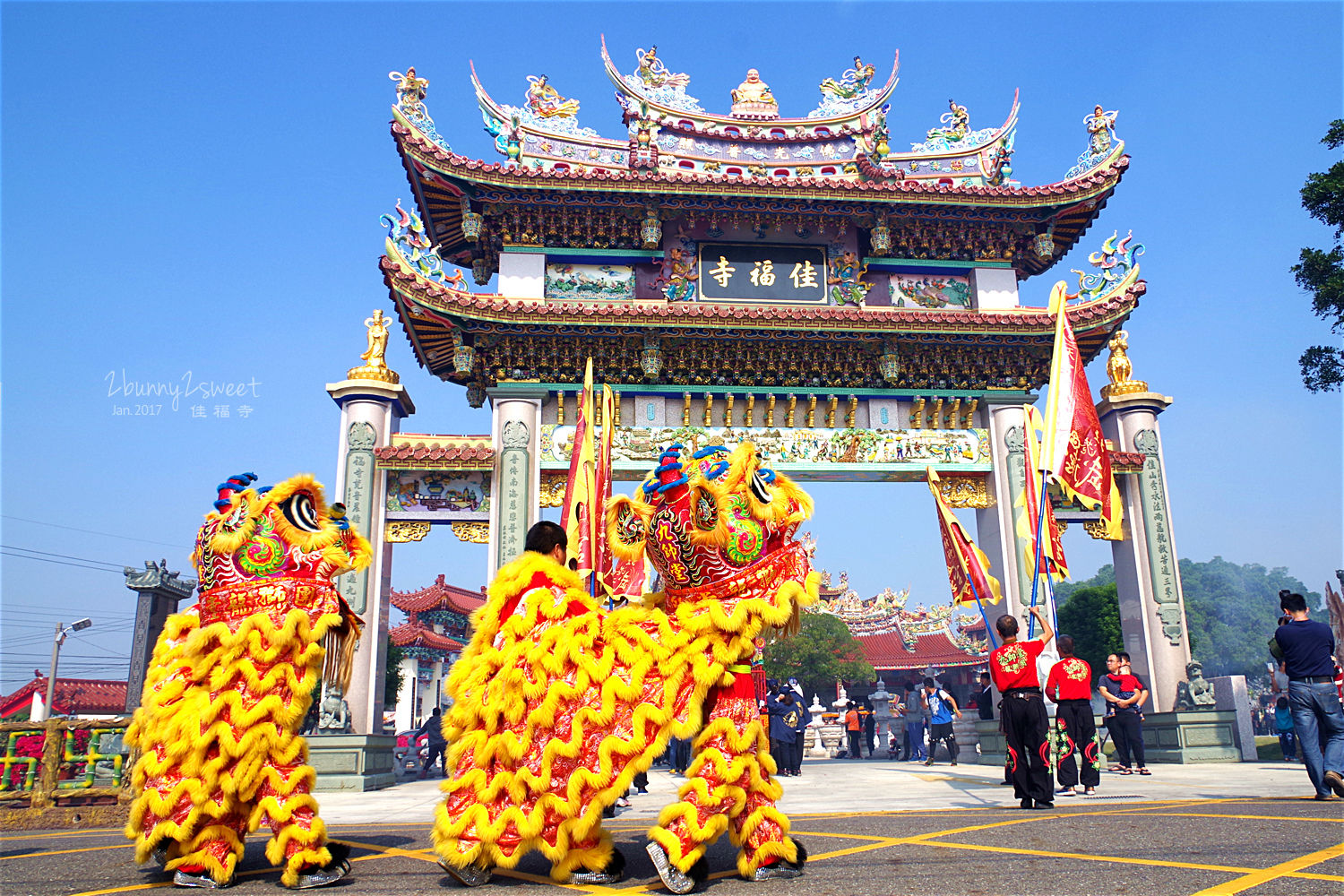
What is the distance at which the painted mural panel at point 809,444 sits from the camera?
12.2 meters

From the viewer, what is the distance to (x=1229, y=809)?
532cm

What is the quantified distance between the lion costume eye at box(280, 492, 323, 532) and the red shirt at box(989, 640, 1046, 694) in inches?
202

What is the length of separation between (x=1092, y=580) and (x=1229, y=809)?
263 ft

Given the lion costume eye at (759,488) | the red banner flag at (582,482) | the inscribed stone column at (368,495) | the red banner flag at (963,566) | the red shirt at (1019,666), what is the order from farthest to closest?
the inscribed stone column at (368,495) → the red banner flag at (963,566) → the red banner flag at (582,482) → the red shirt at (1019,666) → the lion costume eye at (759,488)

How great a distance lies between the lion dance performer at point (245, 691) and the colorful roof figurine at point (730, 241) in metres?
8.10

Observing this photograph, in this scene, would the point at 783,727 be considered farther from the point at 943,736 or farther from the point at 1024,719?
the point at 1024,719

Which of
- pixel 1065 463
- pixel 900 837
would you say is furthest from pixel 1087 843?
pixel 1065 463

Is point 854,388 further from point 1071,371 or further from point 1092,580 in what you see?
point 1092,580

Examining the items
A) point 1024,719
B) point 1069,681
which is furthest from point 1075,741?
Answer: point 1024,719

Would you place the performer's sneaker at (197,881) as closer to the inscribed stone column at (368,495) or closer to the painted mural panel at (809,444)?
the inscribed stone column at (368,495)

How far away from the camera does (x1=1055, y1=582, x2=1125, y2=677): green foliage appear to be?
2933cm

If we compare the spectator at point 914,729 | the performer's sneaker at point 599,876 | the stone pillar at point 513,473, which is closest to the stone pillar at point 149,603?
the stone pillar at point 513,473

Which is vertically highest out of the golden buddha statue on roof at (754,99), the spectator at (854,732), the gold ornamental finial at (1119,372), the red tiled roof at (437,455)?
the golden buddha statue on roof at (754,99)

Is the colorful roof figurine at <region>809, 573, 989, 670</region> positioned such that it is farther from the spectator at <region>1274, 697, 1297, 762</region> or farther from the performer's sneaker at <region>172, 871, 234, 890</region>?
the performer's sneaker at <region>172, 871, 234, 890</region>
